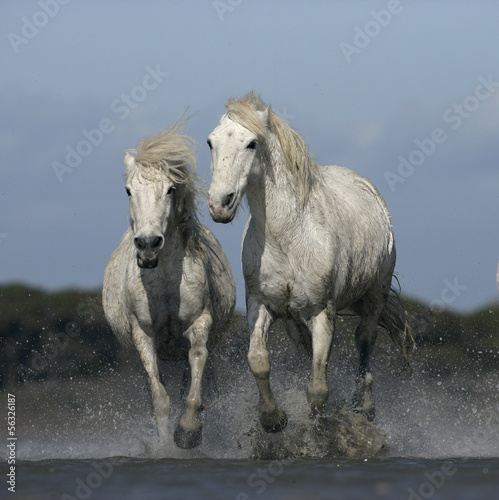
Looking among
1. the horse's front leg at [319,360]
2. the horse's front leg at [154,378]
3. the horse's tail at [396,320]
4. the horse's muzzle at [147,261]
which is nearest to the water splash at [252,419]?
the horse's front leg at [154,378]

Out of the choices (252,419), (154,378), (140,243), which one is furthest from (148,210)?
(252,419)

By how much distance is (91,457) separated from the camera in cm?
959

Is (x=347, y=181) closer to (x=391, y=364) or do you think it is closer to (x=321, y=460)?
(x=321, y=460)

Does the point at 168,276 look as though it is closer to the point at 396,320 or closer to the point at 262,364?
the point at 262,364

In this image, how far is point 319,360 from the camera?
8.73 metres

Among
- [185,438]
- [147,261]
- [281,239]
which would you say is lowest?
[185,438]

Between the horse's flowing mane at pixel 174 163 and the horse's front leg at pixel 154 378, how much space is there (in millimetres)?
1016

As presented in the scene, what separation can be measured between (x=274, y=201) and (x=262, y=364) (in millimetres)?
1274

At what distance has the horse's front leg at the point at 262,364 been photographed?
859cm

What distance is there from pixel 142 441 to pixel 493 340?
12.2 m

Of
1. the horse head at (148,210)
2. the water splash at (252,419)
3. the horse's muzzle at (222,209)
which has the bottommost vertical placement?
the water splash at (252,419)

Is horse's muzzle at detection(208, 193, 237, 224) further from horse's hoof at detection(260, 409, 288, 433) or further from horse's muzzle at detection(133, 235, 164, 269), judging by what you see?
horse's hoof at detection(260, 409, 288, 433)

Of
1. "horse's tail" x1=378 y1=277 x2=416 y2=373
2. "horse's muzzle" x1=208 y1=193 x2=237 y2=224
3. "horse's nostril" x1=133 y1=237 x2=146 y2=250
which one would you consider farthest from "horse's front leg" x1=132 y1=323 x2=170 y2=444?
"horse's tail" x1=378 y1=277 x2=416 y2=373

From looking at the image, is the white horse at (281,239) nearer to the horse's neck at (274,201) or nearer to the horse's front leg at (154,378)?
the horse's neck at (274,201)
